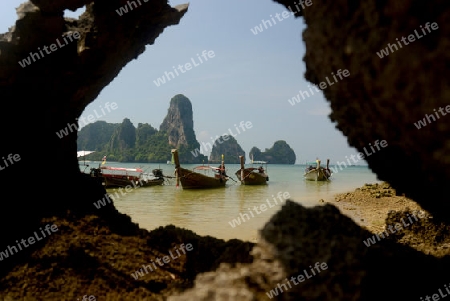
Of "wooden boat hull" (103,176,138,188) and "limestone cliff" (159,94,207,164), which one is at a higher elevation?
"limestone cliff" (159,94,207,164)

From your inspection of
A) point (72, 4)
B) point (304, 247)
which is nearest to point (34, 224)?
point (72, 4)

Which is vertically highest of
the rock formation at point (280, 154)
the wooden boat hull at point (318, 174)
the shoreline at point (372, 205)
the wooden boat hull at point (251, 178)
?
the wooden boat hull at point (251, 178)

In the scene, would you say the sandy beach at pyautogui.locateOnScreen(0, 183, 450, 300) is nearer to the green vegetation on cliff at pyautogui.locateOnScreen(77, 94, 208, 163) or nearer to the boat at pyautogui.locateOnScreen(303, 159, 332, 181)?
the boat at pyautogui.locateOnScreen(303, 159, 332, 181)

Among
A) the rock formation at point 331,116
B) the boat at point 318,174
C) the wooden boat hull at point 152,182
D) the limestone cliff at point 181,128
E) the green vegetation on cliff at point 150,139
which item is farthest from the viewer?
the limestone cliff at point 181,128

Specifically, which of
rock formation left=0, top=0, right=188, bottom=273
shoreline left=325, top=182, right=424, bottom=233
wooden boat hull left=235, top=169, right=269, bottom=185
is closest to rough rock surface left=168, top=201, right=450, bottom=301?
rock formation left=0, top=0, right=188, bottom=273

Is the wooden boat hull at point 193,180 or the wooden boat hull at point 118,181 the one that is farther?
the wooden boat hull at point 118,181

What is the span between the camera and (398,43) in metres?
1.95

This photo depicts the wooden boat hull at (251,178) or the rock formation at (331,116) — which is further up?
the rock formation at (331,116)

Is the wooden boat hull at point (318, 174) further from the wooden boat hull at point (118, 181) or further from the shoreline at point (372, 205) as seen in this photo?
→ the wooden boat hull at point (118, 181)

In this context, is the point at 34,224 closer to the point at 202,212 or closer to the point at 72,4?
the point at 72,4

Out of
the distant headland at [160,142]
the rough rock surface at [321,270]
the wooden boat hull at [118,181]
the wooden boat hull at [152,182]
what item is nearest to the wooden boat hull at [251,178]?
the wooden boat hull at [152,182]

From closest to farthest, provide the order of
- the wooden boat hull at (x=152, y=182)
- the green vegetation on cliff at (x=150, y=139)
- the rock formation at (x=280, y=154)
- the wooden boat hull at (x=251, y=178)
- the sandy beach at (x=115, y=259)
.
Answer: the sandy beach at (x=115, y=259), the wooden boat hull at (x=152, y=182), the wooden boat hull at (x=251, y=178), the green vegetation on cliff at (x=150, y=139), the rock formation at (x=280, y=154)

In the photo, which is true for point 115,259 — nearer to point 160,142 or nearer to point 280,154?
point 160,142

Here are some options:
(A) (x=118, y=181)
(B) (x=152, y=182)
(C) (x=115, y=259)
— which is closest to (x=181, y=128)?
(B) (x=152, y=182)
